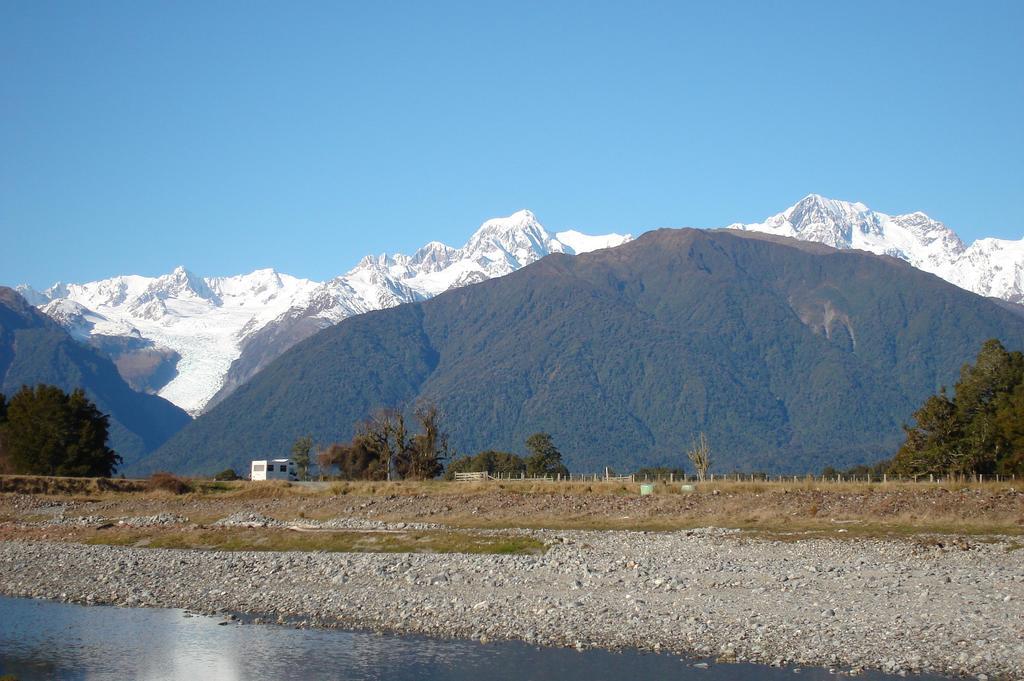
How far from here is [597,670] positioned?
74.1ft

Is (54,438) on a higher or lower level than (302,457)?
higher

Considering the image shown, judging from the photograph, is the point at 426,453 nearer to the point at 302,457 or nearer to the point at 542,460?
the point at 542,460

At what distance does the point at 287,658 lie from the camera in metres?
24.8

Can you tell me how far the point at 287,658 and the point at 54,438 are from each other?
70.8 meters

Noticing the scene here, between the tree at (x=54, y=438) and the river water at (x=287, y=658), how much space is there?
6175 cm

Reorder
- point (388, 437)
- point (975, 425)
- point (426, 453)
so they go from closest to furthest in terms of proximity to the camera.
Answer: point (975, 425)
point (426, 453)
point (388, 437)

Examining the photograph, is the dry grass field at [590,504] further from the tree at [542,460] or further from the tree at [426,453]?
the tree at [542,460]

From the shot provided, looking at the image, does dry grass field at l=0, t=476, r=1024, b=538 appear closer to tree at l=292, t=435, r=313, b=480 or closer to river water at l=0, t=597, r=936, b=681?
river water at l=0, t=597, r=936, b=681

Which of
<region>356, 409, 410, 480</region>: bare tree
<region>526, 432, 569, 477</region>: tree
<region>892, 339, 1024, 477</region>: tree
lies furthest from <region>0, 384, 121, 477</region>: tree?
<region>892, 339, 1024, 477</region>: tree

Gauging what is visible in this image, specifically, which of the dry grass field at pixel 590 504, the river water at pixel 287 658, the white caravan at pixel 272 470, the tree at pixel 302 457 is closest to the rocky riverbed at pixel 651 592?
the river water at pixel 287 658

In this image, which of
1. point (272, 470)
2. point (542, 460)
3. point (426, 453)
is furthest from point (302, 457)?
point (426, 453)

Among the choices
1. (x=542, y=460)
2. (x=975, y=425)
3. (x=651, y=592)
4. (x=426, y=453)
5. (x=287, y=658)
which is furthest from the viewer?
(x=542, y=460)

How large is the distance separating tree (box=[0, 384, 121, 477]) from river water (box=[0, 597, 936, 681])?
6175cm

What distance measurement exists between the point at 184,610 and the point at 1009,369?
68609 mm
